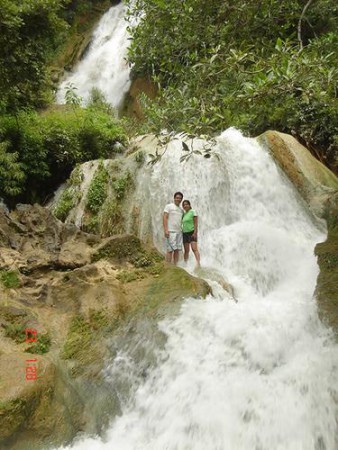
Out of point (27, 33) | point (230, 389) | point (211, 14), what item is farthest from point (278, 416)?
point (27, 33)

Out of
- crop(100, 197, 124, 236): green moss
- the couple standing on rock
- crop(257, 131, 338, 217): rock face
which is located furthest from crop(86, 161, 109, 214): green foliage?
crop(257, 131, 338, 217): rock face

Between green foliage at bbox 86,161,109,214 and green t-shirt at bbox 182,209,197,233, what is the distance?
11.9ft

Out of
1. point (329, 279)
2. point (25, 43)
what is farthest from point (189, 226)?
point (25, 43)

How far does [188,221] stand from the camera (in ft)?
27.7

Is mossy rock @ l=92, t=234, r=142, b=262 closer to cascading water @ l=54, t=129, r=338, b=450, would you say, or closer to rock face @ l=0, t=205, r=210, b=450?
rock face @ l=0, t=205, r=210, b=450

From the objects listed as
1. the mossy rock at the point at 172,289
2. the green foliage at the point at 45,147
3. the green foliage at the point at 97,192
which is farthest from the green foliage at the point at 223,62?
the green foliage at the point at 45,147

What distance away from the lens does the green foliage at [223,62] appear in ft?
14.7

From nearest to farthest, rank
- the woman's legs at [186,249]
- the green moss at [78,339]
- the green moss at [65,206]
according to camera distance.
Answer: the green moss at [78,339], the woman's legs at [186,249], the green moss at [65,206]

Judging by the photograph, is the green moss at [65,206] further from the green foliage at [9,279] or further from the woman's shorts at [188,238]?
the green foliage at [9,279]

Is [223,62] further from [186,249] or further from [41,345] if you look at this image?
[186,249]

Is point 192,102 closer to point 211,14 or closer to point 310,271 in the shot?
point 211,14

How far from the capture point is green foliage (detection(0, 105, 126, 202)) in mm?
12602

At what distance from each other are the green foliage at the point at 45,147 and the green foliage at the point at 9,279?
634 cm

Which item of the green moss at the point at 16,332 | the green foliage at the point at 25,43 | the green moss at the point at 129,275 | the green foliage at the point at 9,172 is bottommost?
the green moss at the point at 16,332
